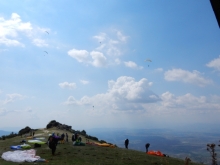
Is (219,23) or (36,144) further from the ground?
(219,23)

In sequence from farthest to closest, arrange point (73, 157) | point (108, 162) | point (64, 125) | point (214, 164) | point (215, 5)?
point (64, 125) < point (73, 157) < point (108, 162) < point (214, 164) < point (215, 5)

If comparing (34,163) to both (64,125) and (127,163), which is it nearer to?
(127,163)

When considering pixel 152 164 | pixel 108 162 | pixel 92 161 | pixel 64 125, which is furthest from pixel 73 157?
pixel 64 125

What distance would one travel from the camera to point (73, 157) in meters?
25.8

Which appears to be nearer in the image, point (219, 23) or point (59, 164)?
point (219, 23)

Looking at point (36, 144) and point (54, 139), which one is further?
point (36, 144)

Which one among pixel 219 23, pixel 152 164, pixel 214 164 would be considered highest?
pixel 219 23

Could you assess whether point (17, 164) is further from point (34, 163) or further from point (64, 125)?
point (64, 125)

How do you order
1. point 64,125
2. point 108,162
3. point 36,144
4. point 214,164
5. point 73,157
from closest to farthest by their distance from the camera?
point 214,164 < point 108,162 < point 73,157 < point 36,144 < point 64,125

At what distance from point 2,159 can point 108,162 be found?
36.0ft

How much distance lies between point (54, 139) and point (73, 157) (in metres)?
3.19

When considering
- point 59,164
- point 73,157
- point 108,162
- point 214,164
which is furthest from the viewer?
point 73,157

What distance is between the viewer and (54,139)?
2714 centimetres

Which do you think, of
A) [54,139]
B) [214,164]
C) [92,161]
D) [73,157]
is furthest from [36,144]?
[214,164]
